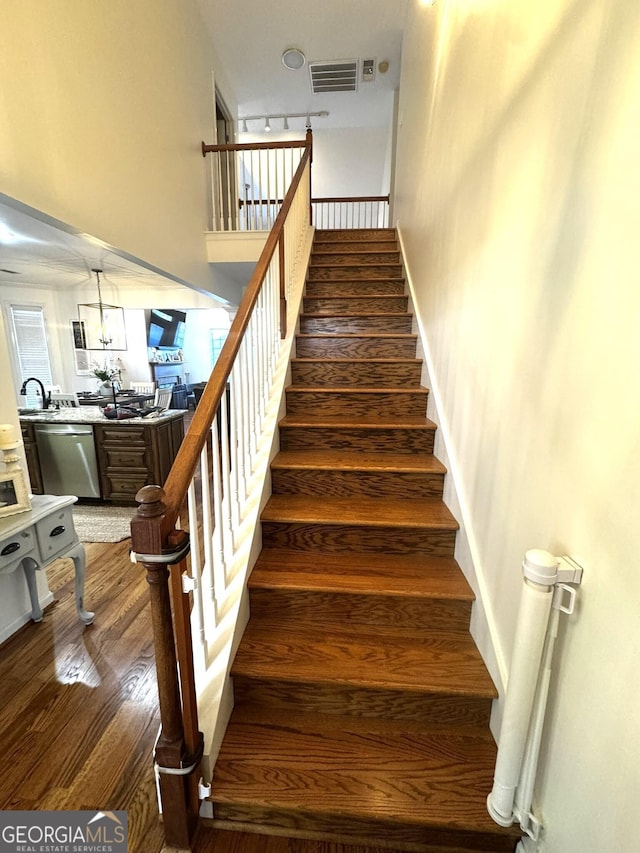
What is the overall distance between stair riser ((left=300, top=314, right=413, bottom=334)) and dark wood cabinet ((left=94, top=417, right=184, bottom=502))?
1896 mm

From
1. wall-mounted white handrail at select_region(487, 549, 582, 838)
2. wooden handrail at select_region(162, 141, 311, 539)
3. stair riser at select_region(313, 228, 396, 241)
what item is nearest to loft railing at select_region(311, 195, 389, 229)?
stair riser at select_region(313, 228, 396, 241)

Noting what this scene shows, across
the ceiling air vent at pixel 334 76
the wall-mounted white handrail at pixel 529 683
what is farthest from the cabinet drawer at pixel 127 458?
the ceiling air vent at pixel 334 76

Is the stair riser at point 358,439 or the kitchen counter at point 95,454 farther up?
the stair riser at point 358,439

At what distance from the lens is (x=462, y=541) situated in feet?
5.08

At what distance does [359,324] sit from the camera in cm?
288

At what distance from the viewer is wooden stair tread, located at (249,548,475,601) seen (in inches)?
56.2

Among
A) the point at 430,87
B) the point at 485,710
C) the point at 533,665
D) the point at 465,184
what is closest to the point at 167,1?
the point at 430,87

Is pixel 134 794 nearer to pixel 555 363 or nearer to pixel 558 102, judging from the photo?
pixel 555 363

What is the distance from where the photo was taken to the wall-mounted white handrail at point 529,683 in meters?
0.83

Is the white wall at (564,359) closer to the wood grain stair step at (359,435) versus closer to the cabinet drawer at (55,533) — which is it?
the wood grain stair step at (359,435)

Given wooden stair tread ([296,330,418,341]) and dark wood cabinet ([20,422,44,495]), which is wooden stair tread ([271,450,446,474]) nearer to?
wooden stair tread ([296,330,418,341])

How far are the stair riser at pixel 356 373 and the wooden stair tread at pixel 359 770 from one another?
178cm

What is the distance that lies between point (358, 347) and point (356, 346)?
0.05ft

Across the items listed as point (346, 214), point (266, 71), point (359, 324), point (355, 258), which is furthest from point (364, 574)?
point (346, 214)
